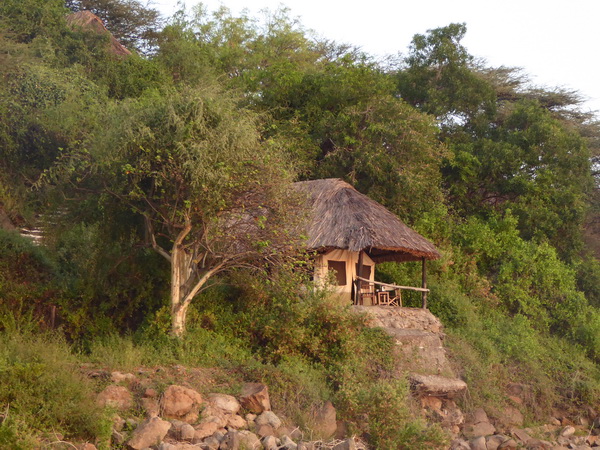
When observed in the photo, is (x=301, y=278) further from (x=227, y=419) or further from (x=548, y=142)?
(x=548, y=142)

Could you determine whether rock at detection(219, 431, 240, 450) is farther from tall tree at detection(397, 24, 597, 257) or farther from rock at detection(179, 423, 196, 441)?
tall tree at detection(397, 24, 597, 257)

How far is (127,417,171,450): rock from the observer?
9289 mm

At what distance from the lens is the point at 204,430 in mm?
10117

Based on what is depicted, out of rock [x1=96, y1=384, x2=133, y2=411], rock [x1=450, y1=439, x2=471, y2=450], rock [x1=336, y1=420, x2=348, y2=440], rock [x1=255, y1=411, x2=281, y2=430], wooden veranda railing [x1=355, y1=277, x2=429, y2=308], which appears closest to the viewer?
rock [x1=96, y1=384, x2=133, y2=411]

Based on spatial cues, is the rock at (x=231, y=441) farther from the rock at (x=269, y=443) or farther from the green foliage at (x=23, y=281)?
the green foliage at (x=23, y=281)

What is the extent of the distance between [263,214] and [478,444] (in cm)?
621

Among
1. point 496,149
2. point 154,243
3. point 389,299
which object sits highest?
point 496,149

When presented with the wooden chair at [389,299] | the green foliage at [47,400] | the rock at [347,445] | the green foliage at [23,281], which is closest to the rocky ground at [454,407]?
the wooden chair at [389,299]

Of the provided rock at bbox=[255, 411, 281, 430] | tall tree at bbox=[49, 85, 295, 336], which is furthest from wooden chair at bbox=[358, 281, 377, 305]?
rock at bbox=[255, 411, 281, 430]

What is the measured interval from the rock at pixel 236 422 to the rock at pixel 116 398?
157cm

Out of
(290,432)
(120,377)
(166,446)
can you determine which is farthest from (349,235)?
(166,446)

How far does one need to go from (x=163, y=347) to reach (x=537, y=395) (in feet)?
30.4

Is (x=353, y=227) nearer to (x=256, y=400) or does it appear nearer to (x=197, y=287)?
(x=197, y=287)

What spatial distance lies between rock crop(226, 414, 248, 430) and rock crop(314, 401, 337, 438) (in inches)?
50.7
